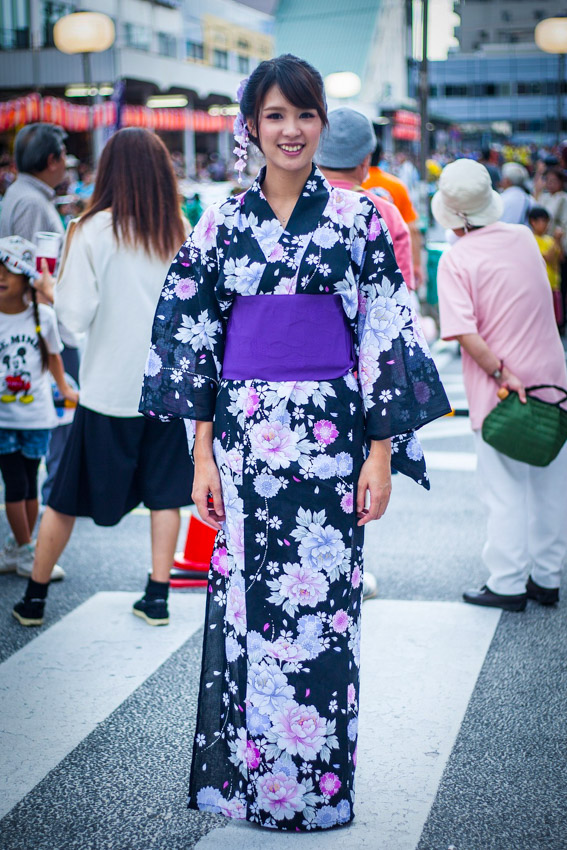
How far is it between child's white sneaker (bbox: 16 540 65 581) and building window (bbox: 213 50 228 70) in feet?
149

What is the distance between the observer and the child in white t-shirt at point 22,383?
14.3ft

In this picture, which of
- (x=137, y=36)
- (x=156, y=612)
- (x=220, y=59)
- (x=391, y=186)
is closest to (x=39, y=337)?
(x=156, y=612)

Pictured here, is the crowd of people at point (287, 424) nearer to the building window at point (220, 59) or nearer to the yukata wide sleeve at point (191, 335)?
the yukata wide sleeve at point (191, 335)

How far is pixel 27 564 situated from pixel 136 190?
1820 mm

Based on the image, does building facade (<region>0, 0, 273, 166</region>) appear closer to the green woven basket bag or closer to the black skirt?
the black skirt

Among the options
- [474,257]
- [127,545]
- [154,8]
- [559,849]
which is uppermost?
[154,8]

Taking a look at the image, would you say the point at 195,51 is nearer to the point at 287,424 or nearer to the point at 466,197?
the point at 466,197

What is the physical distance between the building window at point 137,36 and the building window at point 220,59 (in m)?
6.29

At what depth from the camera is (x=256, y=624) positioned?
2.44 m

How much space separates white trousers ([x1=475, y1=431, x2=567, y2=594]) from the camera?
12.8 feet

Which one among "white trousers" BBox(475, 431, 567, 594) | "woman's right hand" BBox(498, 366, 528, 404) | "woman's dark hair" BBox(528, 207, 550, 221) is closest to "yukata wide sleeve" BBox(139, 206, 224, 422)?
"woman's right hand" BBox(498, 366, 528, 404)

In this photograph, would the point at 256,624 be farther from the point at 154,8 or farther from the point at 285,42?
the point at 285,42

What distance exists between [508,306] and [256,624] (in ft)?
6.16

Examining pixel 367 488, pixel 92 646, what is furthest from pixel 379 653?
pixel 367 488
